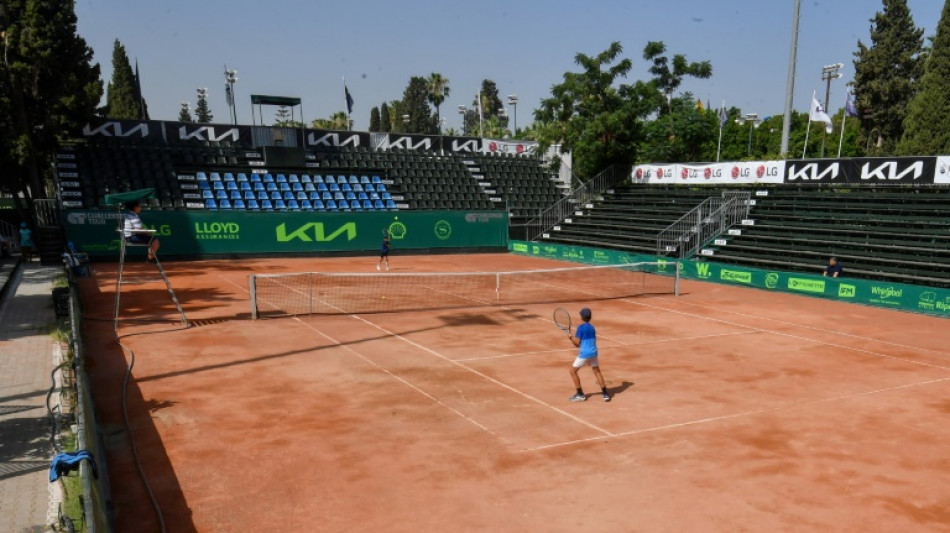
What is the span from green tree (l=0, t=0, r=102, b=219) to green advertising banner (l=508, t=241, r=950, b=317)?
104 ft

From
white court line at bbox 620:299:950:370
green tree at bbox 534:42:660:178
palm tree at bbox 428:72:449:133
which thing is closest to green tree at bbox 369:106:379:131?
palm tree at bbox 428:72:449:133

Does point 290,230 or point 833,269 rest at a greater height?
point 290,230

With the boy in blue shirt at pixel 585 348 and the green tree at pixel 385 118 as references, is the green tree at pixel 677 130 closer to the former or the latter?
the boy in blue shirt at pixel 585 348

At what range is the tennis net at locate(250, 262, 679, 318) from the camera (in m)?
21.8

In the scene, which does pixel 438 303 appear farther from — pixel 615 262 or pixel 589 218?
pixel 589 218

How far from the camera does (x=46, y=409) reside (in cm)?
1088

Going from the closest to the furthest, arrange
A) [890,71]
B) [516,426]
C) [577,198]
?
[516,426], [577,198], [890,71]

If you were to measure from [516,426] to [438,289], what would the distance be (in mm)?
15878

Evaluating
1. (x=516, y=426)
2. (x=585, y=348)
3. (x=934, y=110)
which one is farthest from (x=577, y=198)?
(x=516, y=426)

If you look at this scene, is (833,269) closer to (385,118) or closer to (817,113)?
(817,113)

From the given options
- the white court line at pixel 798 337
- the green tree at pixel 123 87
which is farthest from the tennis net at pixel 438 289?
the green tree at pixel 123 87

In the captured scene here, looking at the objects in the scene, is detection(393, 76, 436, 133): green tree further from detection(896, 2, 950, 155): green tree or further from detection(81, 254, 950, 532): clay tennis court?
detection(81, 254, 950, 532): clay tennis court

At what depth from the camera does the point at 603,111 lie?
47.0 m

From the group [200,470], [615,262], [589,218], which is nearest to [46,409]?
[200,470]
